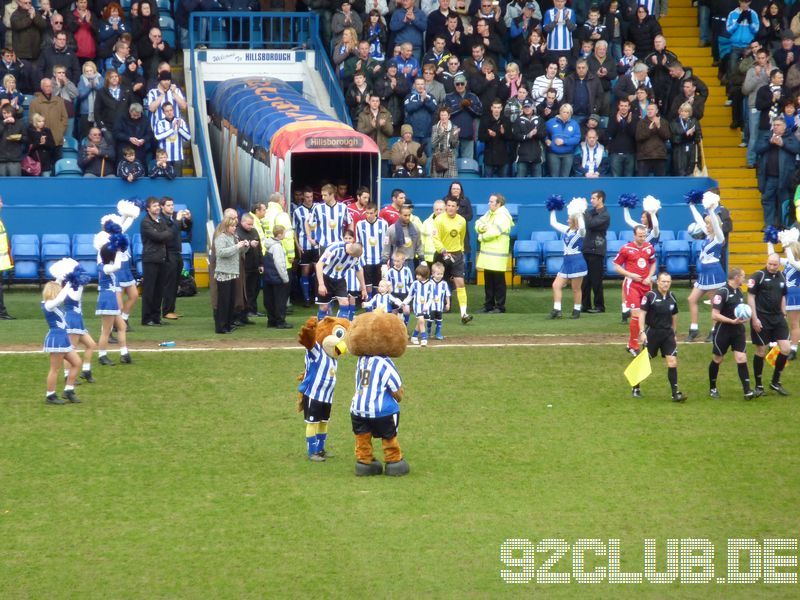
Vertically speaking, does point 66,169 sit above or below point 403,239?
above

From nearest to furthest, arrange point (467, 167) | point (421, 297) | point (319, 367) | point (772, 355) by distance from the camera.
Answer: point (319, 367), point (772, 355), point (421, 297), point (467, 167)

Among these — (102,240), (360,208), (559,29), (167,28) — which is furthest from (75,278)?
(559,29)

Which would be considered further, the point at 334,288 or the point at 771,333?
the point at 334,288

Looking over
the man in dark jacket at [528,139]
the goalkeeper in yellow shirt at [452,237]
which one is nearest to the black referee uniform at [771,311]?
the goalkeeper in yellow shirt at [452,237]

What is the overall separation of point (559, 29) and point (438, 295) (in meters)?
9.91

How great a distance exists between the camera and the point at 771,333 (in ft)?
52.3

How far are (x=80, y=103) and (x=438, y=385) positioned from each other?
11.6 metres

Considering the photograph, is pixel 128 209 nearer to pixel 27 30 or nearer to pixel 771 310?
pixel 771 310

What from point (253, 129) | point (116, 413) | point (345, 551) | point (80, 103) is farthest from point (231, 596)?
point (80, 103)

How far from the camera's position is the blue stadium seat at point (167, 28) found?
27547mm

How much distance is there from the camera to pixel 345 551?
10461 mm

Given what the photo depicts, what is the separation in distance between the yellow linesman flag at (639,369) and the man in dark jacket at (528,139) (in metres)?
9.98

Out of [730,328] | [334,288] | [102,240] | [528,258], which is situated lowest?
[730,328]

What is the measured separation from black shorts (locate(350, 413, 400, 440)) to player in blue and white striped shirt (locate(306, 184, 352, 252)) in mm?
8897
